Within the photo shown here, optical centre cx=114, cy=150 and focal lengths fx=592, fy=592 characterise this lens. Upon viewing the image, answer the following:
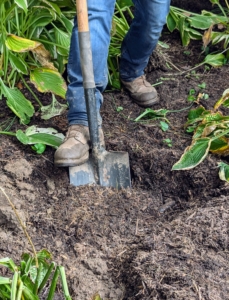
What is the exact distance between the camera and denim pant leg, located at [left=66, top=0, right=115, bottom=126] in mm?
2492

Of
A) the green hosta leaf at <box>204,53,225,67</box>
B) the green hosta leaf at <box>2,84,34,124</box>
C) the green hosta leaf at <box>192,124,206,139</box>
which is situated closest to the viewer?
the green hosta leaf at <box>192,124,206,139</box>

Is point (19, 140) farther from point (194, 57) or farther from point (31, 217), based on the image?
point (194, 57)

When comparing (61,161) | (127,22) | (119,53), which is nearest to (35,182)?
(61,161)

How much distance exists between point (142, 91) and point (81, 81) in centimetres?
61

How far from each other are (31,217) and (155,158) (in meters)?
0.64

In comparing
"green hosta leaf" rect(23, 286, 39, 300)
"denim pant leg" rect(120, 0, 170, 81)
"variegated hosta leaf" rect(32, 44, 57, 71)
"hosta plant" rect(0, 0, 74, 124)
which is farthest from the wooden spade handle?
"green hosta leaf" rect(23, 286, 39, 300)

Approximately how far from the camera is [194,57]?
3602mm

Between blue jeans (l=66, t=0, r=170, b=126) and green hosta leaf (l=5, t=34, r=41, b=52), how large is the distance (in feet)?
1.08

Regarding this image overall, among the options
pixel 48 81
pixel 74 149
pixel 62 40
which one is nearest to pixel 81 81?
pixel 74 149

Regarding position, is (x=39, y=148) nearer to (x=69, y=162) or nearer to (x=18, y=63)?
(x=69, y=162)

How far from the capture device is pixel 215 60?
11.4ft

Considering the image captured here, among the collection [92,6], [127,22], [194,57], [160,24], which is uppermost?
[92,6]

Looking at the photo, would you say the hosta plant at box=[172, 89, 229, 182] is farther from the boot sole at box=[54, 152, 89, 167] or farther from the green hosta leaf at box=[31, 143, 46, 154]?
the green hosta leaf at box=[31, 143, 46, 154]

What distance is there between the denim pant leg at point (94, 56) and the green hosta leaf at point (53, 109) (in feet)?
1.08
